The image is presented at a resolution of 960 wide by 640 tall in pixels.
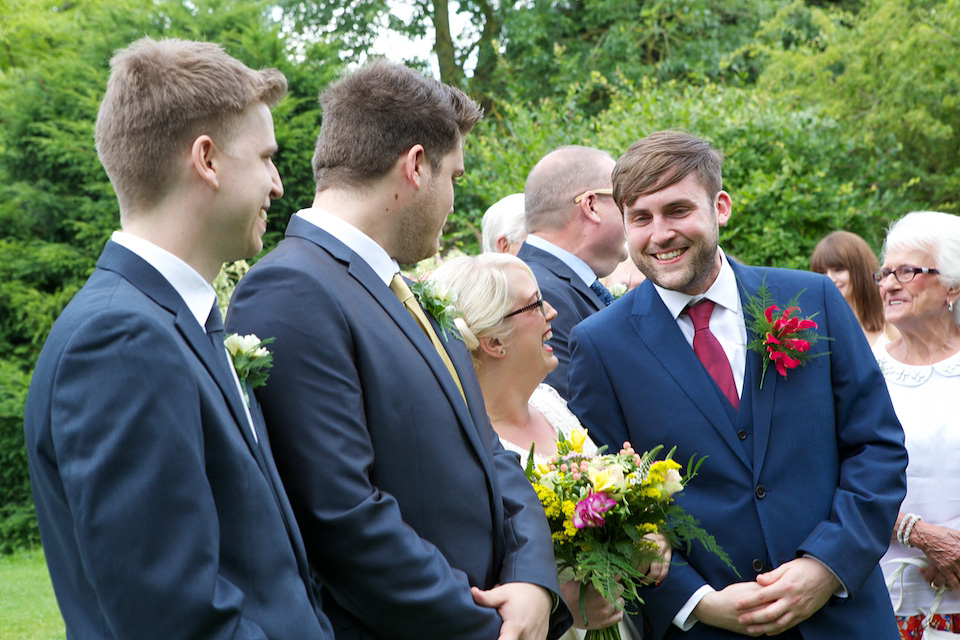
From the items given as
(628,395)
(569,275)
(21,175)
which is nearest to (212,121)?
(628,395)

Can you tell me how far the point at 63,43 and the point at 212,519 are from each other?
16.2 meters

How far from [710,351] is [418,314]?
1.24 m

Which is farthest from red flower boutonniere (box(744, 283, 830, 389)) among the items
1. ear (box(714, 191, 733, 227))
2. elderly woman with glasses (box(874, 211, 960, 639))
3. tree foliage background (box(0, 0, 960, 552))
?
tree foliage background (box(0, 0, 960, 552))

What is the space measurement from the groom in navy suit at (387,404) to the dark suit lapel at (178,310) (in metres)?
0.31

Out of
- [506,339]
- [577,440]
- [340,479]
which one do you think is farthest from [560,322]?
[340,479]

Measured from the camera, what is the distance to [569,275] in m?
5.18

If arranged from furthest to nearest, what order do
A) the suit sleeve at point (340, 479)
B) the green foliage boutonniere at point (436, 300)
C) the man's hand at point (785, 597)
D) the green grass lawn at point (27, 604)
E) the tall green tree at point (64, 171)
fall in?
the tall green tree at point (64, 171), the green grass lawn at point (27, 604), the man's hand at point (785, 597), the green foliage boutonniere at point (436, 300), the suit sleeve at point (340, 479)

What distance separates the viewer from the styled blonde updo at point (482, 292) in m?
3.88

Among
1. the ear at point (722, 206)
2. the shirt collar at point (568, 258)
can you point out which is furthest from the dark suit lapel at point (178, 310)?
the shirt collar at point (568, 258)

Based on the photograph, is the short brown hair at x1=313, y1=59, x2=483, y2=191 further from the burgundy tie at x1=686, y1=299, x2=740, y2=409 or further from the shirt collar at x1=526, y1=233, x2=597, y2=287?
the shirt collar at x1=526, y1=233, x2=597, y2=287

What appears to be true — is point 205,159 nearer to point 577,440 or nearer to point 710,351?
point 577,440

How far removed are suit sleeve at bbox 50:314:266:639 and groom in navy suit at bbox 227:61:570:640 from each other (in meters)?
0.54

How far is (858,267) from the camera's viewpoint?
740cm

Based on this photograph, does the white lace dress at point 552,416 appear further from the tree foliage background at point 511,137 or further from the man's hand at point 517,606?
the tree foliage background at point 511,137
